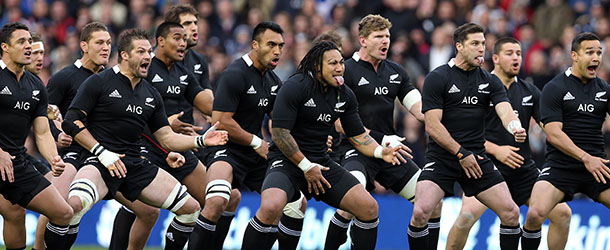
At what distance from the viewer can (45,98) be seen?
11.4m

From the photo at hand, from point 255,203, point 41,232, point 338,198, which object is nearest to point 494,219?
point 255,203

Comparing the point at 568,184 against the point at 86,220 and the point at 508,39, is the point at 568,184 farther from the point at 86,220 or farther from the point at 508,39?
the point at 86,220

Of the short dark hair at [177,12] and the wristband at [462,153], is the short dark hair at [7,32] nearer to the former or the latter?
the short dark hair at [177,12]

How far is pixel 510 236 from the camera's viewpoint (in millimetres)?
12086

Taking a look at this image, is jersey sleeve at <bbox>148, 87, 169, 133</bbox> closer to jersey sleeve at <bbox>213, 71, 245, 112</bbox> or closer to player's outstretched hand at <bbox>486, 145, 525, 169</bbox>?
jersey sleeve at <bbox>213, 71, 245, 112</bbox>

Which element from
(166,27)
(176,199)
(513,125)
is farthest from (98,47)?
(513,125)

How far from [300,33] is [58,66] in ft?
16.4

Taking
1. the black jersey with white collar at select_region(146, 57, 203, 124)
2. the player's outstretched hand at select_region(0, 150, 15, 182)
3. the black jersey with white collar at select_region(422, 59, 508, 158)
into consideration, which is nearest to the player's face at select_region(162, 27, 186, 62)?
the black jersey with white collar at select_region(146, 57, 203, 124)

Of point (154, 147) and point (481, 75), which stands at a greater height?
point (481, 75)

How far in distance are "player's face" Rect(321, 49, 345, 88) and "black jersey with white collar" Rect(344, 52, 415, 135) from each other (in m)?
1.47

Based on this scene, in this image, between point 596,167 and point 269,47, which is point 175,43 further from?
point 596,167

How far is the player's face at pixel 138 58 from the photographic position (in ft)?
38.2

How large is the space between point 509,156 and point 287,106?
285 centimetres

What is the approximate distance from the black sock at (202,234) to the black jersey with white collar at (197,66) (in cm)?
232
